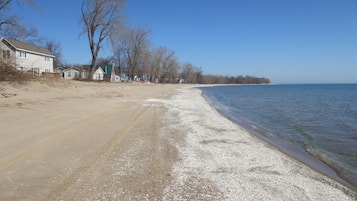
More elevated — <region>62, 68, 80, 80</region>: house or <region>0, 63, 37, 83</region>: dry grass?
<region>62, 68, 80, 80</region>: house

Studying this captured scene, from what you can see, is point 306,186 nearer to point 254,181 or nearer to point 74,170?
point 254,181

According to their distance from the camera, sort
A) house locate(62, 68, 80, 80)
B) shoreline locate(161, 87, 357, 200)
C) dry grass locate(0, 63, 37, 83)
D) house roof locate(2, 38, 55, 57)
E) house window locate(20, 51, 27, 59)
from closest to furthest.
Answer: shoreline locate(161, 87, 357, 200), dry grass locate(0, 63, 37, 83), house roof locate(2, 38, 55, 57), house window locate(20, 51, 27, 59), house locate(62, 68, 80, 80)

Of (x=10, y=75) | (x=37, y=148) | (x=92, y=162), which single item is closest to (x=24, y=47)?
(x=10, y=75)

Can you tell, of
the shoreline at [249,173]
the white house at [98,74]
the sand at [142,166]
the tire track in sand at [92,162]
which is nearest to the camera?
the tire track in sand at [92,162]

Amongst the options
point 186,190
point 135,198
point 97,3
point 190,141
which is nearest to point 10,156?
point 135,198

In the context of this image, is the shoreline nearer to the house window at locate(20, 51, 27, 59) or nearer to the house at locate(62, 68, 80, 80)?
the house window at locate(20, 51, 27, 59)

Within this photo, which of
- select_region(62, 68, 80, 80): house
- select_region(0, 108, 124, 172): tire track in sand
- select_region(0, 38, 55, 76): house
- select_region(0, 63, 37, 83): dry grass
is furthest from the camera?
select_region(62, 68, 80, 80): house

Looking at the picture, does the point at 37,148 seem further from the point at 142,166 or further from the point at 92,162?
the point at 142,166

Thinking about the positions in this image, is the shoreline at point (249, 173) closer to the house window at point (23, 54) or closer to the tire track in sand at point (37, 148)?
the tire track in sand at point (37, 148)

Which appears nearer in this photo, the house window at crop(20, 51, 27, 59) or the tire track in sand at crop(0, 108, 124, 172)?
the tire track in sand at crop(0, 108, 124, 172)

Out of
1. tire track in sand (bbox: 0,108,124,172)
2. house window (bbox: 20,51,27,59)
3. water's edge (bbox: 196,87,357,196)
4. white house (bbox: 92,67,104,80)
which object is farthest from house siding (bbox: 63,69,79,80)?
water's edge (bbox: 196,87,357,196)

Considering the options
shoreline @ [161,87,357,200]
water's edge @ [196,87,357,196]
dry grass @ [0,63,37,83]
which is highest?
dry grass @ [0,63,37,83]

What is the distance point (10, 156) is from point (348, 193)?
743 cm

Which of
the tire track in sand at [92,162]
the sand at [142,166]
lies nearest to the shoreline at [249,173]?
the sand at [142,166]
